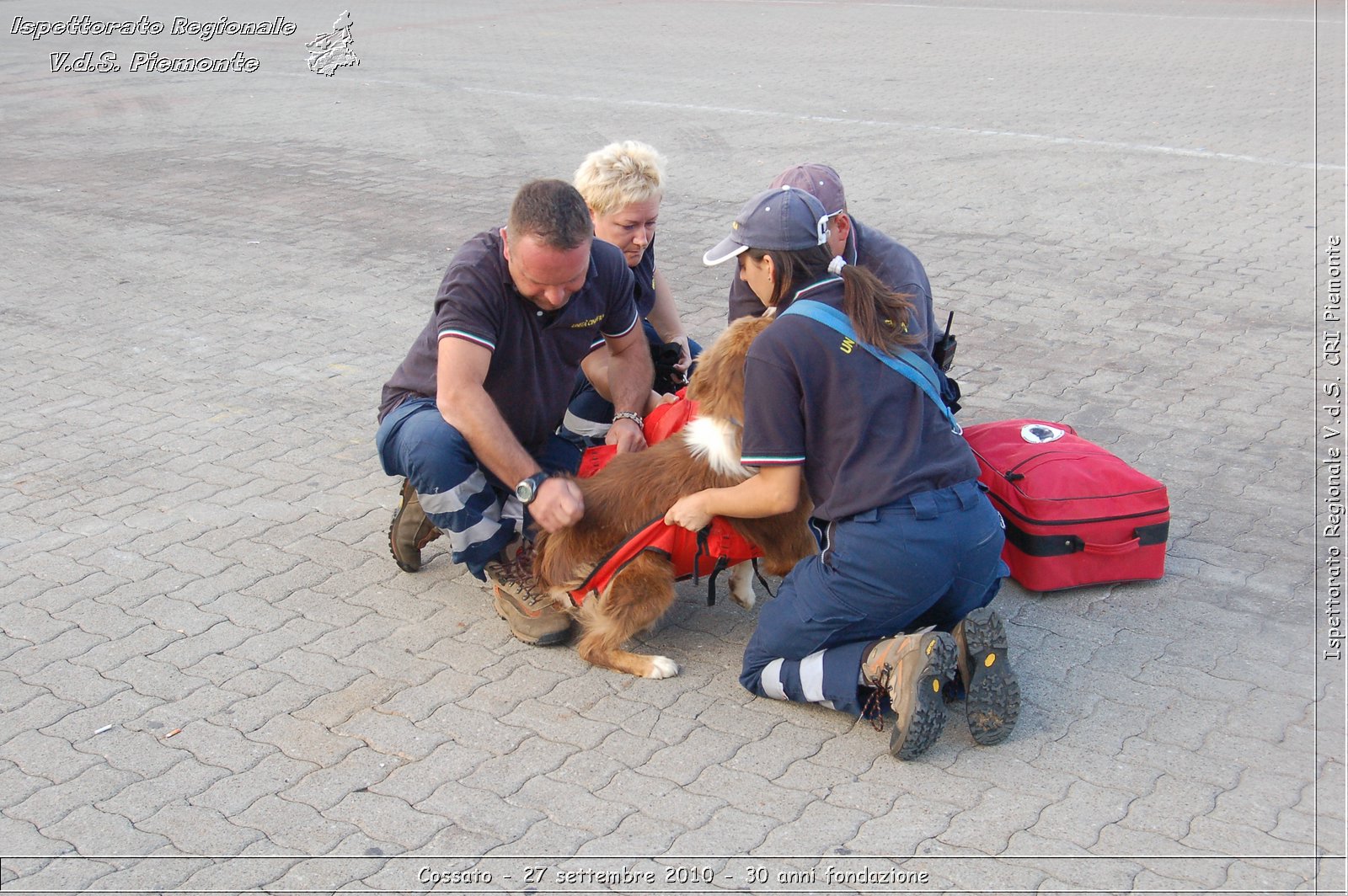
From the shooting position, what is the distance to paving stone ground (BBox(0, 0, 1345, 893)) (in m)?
3.16

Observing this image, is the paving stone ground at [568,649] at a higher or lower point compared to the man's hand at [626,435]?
lower

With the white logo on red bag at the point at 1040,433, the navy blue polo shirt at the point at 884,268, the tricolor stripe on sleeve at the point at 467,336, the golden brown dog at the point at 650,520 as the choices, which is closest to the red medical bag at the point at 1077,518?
the white logo on red bag at the point at 1040,433

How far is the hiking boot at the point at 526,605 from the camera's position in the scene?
412 cm

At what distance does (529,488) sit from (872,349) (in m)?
1.31

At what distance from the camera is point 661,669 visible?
393 centimetres

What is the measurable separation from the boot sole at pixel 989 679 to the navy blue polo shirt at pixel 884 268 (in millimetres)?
1238

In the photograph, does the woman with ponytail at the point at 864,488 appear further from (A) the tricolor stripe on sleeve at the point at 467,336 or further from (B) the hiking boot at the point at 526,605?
(A) the tricolor stripe on sleeve at the point at 467,336

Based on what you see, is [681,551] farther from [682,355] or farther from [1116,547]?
[1116,547]

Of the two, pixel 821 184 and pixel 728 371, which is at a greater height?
pixel 821 184

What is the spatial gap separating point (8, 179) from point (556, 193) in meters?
9.74

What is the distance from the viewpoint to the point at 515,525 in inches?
168

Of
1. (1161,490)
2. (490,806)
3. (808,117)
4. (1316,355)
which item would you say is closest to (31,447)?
(490,806)

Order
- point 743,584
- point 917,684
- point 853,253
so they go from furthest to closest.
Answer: point 743,584
point 853,253
point 917,684

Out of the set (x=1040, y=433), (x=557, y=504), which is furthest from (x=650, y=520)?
(x=1040, y=433)
